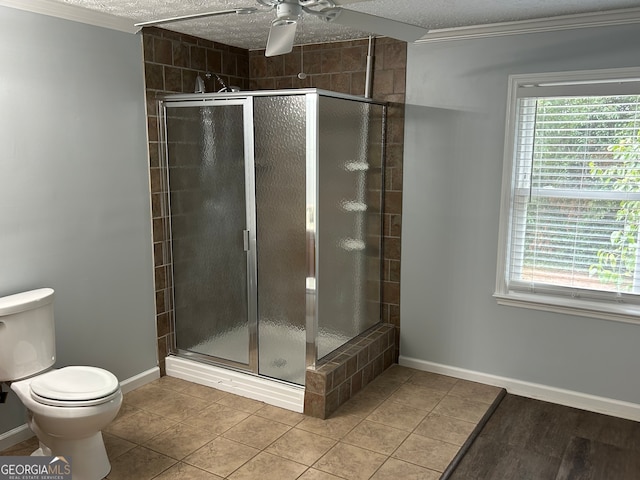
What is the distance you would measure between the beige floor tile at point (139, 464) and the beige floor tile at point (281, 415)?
0.61 meters

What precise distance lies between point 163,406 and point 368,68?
7.94ft

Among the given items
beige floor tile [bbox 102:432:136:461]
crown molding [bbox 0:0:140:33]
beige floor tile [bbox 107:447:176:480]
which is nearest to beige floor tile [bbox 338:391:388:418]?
beige floor tile [bbox 107:447:176:480]

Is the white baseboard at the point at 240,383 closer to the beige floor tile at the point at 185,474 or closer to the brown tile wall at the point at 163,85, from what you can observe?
the brown tile wall at the point at 163,85

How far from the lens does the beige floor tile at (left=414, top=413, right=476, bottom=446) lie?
285 cm

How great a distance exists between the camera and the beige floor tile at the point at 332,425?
2.89 metres

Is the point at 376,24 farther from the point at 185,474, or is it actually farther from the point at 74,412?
the point at 185,474

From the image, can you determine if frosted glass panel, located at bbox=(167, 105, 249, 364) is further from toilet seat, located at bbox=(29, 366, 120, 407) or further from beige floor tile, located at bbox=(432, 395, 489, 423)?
beige floor tile, located at bbox=(432, 395, 489, 423)

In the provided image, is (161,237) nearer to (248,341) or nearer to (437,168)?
(248,341)

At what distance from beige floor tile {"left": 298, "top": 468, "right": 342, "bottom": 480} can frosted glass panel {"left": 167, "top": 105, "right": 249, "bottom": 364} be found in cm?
95

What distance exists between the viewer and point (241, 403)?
3.22 m

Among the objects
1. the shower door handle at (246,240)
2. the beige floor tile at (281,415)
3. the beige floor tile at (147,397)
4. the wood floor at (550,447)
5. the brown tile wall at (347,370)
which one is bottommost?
the wood floor at (550,447)

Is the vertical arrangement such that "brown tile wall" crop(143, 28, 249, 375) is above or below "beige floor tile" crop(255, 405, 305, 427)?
above

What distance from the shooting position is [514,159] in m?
3.22

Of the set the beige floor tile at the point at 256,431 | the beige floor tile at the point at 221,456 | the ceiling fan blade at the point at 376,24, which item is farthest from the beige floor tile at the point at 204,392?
the ceiling fan blade at the point at 376,24
